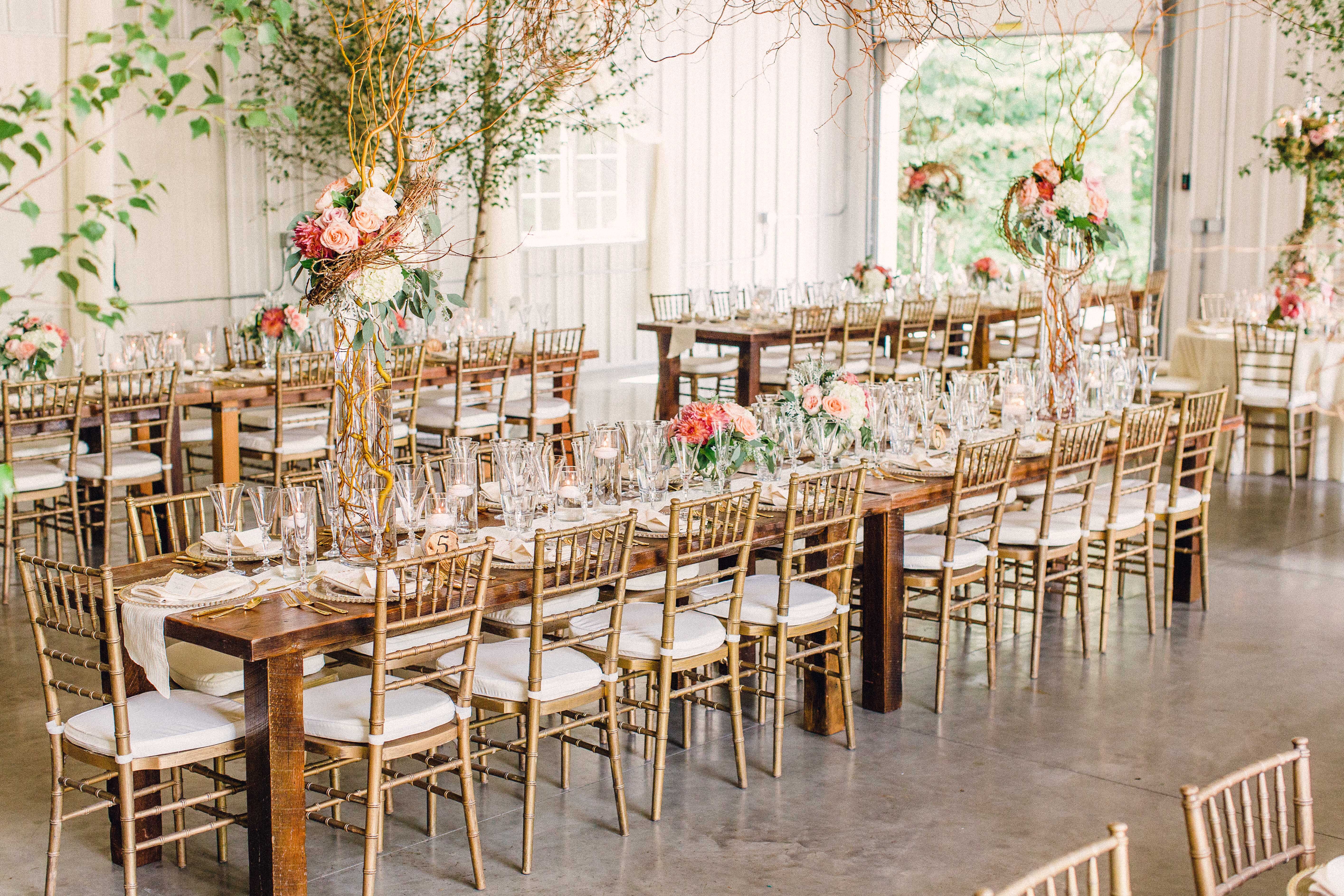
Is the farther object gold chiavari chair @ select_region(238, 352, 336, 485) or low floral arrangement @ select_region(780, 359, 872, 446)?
gold chiavari chair @ select_region(238, 352, 336, 485)

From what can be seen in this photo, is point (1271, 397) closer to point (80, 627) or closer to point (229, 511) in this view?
point (229, 511)

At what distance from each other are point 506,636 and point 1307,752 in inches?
94.5

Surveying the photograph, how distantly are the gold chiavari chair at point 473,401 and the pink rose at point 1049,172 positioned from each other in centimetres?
296

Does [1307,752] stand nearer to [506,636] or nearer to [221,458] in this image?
[506,636]

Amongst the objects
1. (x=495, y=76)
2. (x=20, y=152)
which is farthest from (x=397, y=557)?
(x=495, y=76)

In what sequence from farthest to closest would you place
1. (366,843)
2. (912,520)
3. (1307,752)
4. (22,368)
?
(22,368) < (912,520) < (366,843) < (1307,752)

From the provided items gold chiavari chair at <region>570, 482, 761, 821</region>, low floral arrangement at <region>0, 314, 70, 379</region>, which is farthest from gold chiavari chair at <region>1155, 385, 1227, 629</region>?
low floral arrangement at <region>0, 314, 70, 379</region>

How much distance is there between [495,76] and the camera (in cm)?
1062

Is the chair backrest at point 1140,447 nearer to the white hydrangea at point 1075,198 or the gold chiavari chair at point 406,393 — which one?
the white hydrangea at point 1075,198

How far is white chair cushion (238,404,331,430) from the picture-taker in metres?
7.53

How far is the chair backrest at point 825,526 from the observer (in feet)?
14.2

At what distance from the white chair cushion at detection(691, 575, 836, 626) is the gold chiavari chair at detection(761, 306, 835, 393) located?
426 cm

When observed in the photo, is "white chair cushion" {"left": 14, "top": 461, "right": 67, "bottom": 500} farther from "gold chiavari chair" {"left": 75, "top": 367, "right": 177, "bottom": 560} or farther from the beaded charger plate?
the beaded charger plate

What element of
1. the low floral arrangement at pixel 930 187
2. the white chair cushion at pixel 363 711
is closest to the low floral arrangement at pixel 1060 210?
the white chair cushion at pixel 363 711
